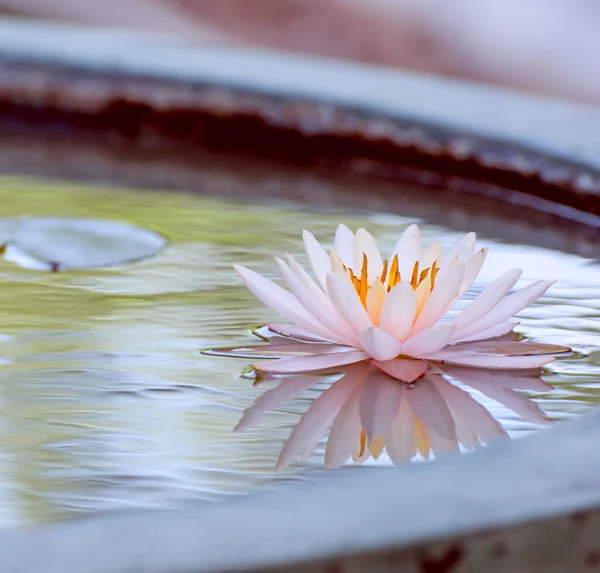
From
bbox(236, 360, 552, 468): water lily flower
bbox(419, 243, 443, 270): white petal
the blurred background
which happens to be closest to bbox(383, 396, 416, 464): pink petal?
bbox(236, 360, 552, 468): water lily flower

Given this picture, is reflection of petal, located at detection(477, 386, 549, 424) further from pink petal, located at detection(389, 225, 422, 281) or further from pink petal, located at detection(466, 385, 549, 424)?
pink petal, located at detection(389, 225, 422, 281)

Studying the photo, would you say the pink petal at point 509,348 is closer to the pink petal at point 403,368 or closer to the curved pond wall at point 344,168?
the pink petal at point 403,368

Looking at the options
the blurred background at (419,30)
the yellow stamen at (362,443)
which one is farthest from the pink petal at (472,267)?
the blurred background at (419,30)

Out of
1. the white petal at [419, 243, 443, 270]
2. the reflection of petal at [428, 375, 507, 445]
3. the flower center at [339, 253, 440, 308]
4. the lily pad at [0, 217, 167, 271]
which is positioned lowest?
the reflection of petal at [428, 375, 507, 445]

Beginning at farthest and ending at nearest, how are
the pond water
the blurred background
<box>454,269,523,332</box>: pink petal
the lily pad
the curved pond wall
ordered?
the blurred background
the lily pad
<box>454,269,523,332</box>: pink petal
the pond water
the curved pond wall

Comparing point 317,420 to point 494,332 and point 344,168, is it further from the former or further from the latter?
point 344,168

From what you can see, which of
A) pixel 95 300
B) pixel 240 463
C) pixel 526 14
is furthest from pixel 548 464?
pixel 526 14

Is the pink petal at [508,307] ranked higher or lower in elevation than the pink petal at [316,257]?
lower
